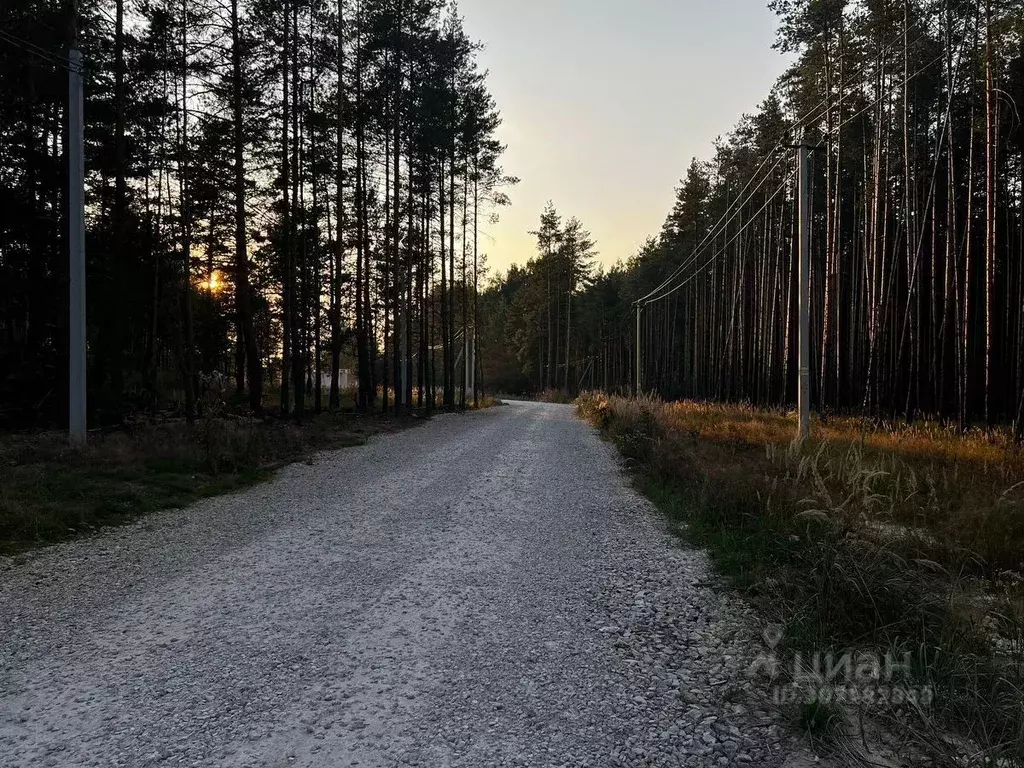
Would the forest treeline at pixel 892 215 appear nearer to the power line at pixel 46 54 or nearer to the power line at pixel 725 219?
the power line at pixel 725 219

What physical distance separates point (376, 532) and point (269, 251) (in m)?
15.6

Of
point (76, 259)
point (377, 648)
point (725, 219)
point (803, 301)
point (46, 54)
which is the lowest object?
point (377, 648)

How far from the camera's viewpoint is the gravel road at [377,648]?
2.59m

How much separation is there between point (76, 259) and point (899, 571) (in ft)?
39.9

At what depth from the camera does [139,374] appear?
2330cm

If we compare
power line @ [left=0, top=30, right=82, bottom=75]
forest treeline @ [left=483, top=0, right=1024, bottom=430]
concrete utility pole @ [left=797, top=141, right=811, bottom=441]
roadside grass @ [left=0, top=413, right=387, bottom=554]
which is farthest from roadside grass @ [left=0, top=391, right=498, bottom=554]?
forest treeline @ [left=483, top=0, right=1024, bottom=430]

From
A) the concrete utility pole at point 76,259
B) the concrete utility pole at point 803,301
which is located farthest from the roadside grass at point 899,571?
the concrete utility pole at point 76,259

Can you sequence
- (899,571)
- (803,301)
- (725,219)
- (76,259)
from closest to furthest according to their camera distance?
(899,571), (76,259), (803,301), (725,219)

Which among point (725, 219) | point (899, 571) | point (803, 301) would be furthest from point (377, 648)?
point (725, 219)

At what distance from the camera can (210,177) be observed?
1451cm

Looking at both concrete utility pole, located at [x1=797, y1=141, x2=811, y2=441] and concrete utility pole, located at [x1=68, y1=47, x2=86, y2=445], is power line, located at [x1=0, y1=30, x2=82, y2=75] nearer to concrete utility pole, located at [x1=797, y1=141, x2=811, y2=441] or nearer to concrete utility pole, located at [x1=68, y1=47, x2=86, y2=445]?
concrete utility pole, located at [x1=68, y1=47, x2=86, y2=445]

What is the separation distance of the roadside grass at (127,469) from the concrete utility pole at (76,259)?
0.66m

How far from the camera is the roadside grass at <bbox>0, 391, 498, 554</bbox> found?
20.8 feet

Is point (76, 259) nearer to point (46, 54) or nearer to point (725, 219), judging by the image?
point (46, 54)
